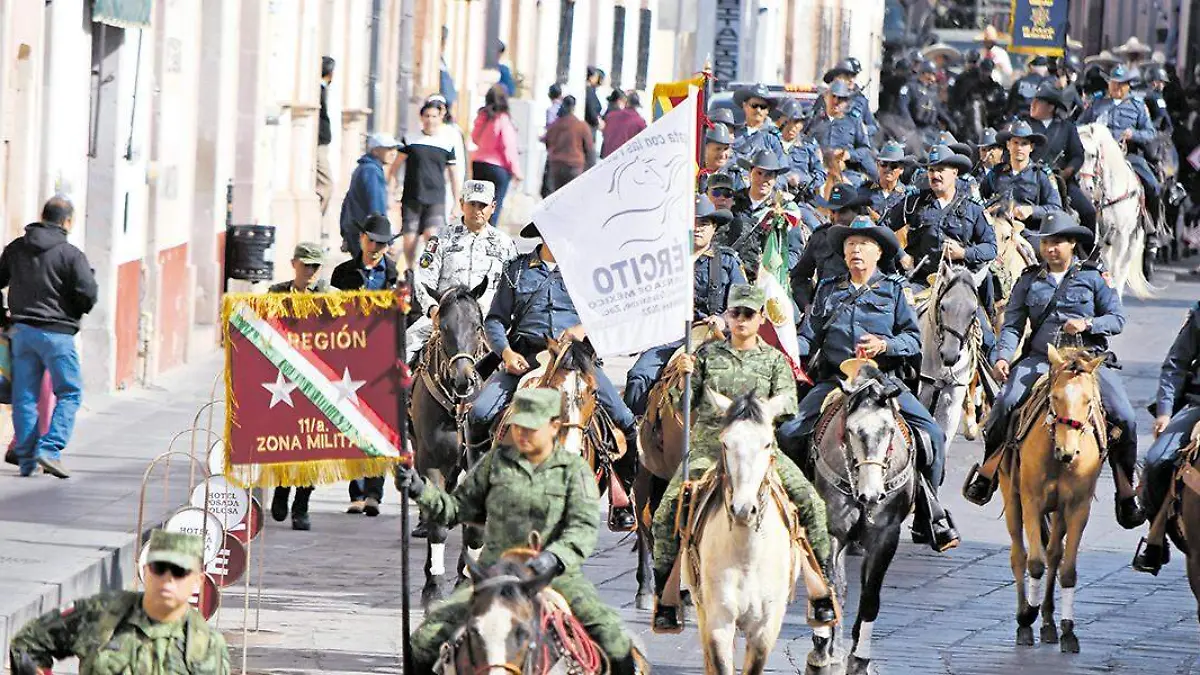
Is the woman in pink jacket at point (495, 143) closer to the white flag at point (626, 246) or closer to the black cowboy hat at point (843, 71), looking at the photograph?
the black cowboy hat at point (843, 71)

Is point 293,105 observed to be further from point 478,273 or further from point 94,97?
point 478,273

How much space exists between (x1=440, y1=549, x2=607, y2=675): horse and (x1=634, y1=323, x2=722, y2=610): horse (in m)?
4.65

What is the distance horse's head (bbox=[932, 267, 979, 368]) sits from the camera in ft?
74.7

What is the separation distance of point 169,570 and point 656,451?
7107mm

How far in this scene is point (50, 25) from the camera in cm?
2320

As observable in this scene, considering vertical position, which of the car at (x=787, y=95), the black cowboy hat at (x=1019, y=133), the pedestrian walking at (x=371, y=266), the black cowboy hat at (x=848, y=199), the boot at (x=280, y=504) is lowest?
the boot at (x=280, y=504)

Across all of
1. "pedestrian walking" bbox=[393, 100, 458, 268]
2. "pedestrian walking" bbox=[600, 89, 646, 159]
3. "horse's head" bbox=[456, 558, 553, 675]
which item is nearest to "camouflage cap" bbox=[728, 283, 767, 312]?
"horse's head" bbox=[456, 558, 553, 675]

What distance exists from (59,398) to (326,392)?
7067mm

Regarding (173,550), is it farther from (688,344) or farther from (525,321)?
(525,321)

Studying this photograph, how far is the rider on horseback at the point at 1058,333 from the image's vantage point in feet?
58.3

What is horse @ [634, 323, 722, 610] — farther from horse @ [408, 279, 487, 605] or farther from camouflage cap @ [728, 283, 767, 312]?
horse @ [408, 279, 487, 605]

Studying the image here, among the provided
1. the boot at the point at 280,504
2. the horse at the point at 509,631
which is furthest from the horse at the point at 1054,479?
the horse at the point at 509,631

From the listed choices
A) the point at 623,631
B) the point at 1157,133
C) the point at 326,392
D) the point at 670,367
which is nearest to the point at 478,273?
the point at 670,367

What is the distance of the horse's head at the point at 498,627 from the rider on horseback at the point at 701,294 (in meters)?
6.79
